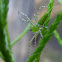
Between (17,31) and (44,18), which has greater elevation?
(44,18)

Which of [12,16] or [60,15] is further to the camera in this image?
[12,16]

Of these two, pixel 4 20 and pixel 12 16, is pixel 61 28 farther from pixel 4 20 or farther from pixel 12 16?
pixel 4 20

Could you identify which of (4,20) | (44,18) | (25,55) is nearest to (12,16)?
(25,55)

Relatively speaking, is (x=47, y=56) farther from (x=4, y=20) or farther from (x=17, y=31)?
(x=4, y=20)

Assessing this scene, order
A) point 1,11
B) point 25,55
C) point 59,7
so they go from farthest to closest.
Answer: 1. point 25,55
2. point 59,7
3. point 1,11

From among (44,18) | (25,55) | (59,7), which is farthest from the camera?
(25,55)

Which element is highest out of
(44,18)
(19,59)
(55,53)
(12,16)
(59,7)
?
(44,18)

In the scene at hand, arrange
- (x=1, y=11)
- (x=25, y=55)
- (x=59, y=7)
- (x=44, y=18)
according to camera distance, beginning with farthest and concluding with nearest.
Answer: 1. (x=25, y=55)
2. (x=59, y=7)
3. (x=44, y=18)
4. (x=1, y=11)

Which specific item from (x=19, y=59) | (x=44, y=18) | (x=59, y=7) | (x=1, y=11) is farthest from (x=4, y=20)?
(x=19, y=59)

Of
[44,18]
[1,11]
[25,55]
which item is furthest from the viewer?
[25,55]
